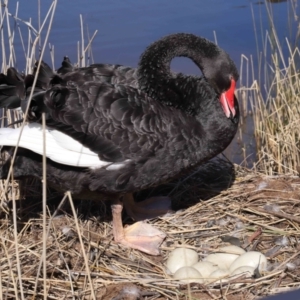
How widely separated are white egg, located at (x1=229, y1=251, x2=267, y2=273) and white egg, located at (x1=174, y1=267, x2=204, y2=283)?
16 centimetres

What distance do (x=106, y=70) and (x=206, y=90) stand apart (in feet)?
1.61

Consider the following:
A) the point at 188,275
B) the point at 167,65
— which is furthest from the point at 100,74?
the point at 188,275

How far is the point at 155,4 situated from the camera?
20.7 feet

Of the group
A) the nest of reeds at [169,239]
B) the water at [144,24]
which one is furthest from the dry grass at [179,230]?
the water at [144,24]

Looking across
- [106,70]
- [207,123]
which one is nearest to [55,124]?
[106,70]

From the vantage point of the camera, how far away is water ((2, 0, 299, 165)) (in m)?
5.27

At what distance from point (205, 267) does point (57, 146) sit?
0.80 metres

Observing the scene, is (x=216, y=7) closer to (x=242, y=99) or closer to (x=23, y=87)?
(x=242, y=99)

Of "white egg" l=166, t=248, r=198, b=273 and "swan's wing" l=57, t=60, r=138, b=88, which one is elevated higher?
"swan's wing" l=57, t=60, r=138, b=88

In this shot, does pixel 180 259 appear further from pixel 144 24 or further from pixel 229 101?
pixel 144 24

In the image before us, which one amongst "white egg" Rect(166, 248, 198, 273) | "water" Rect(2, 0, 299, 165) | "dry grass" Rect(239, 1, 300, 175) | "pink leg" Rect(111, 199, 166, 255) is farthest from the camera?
"water" Rect(2, 0, 299, 165)

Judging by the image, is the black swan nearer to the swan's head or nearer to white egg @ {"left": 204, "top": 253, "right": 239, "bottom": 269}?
the swan's head

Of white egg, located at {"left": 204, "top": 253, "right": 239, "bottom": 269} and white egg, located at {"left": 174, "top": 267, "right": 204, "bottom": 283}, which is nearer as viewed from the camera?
white egg, located at {"left": 174, "top": 267, "right": 204, "bottom": 283}

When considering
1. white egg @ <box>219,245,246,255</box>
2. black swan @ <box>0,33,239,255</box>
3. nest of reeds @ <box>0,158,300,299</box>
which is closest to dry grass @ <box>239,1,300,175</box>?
nest of reeds @ <box>0,158,300,299</box>
